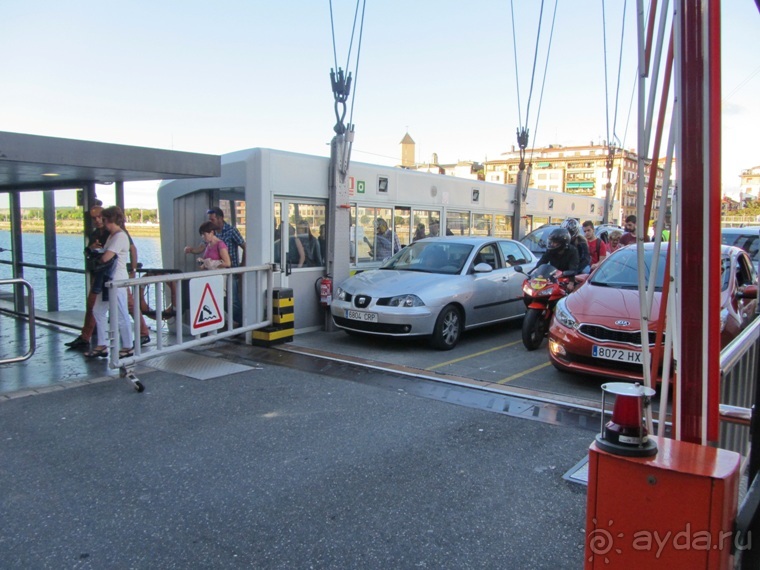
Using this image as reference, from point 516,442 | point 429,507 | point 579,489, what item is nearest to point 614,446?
point 429,507

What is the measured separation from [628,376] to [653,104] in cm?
444

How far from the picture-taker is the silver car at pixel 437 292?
7.93 meters

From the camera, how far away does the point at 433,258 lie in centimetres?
912

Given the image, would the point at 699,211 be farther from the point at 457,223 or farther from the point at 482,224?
the point at 482,224

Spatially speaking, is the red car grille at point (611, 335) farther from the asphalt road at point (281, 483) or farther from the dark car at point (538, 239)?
the dark car at point (538, 239)

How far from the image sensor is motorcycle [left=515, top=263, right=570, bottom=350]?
8008mm

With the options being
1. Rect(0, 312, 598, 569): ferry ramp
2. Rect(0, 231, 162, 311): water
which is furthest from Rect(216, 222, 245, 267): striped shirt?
Rect(0, 312, 598, 569): ferry ramp

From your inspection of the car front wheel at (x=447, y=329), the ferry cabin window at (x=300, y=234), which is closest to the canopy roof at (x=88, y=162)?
the ferry cabin window at (x=300, y=234)

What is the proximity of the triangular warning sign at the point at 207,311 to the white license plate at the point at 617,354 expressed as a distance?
15.0 ft

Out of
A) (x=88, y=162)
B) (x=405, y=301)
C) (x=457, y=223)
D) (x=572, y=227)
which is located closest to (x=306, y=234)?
(x=405, y=301)

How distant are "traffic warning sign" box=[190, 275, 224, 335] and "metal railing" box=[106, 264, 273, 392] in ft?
0.31

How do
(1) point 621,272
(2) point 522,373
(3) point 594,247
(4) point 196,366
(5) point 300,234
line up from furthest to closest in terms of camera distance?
(3) point 594,247
(5) point 300,234
(1) point 621,272
(4) point 196,366
(2) point 522,373

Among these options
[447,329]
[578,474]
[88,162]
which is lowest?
[578,474]

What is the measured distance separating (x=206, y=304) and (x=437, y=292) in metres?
3.08
